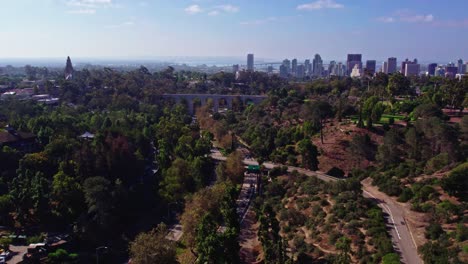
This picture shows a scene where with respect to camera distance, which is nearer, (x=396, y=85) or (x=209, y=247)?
(x=209, y=247)

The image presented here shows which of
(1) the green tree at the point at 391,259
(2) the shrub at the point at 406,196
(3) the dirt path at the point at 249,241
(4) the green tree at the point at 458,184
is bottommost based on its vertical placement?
(3) the dirt path at the point at 249,241

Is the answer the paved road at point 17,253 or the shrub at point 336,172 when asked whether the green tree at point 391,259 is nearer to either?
the shrub at point 336,172

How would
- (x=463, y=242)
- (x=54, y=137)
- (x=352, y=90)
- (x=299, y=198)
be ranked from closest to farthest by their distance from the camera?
(x=463, y=242) < (x=299, y=198) < (x=54, y=137) < (x=352, y=90)

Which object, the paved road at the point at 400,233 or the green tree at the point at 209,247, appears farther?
the paved road at the point at 400,233

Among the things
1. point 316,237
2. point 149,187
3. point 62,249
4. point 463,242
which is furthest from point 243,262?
point 149,187

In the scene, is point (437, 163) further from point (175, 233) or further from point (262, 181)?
point (175, 233)

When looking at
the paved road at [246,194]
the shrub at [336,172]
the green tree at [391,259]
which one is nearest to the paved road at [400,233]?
the green tree at [391,259]

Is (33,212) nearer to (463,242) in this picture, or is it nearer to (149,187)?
(149,187)

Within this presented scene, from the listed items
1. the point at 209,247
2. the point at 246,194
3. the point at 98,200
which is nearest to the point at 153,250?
the point at 209,247
